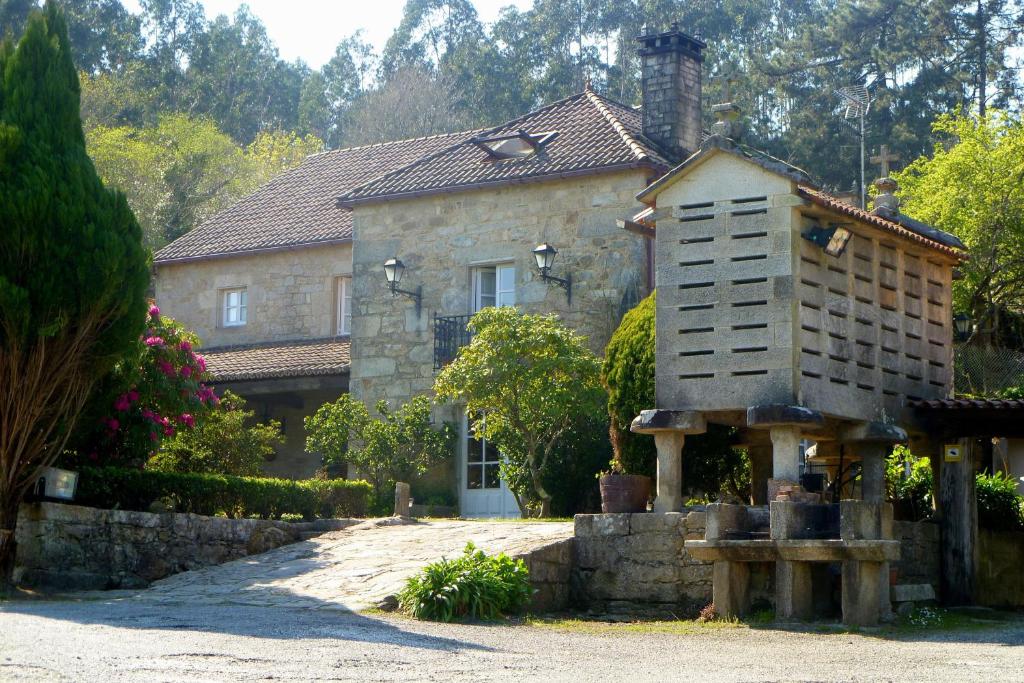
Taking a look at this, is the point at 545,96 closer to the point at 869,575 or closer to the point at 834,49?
the point at 834,49

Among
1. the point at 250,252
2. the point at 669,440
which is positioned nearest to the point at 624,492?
the point at 669,440

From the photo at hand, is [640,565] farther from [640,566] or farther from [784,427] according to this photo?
[784,427]

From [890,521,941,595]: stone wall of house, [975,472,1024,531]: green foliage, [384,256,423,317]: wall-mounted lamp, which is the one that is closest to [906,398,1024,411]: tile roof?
[890,521,941,595]: stone wall of house

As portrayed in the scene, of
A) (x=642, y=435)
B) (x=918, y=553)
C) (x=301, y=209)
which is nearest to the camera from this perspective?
(x=918, y=553)

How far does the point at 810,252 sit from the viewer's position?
13820 millimetres

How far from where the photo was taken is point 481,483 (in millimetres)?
21844

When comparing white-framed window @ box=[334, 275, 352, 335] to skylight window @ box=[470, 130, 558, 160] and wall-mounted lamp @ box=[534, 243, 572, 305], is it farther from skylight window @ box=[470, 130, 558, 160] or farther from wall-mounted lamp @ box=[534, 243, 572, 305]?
wall-mounted lamp @ box=[534, 243, 572, 305]

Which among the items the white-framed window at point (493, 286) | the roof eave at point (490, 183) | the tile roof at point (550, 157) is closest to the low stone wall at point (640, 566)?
the roof eave at point (490, 183)

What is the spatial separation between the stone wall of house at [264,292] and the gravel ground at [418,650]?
43.5 feet

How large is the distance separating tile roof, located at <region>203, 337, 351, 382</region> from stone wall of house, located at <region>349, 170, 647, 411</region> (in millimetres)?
900

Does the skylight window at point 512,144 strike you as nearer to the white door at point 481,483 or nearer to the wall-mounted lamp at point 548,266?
the wall-mounted lamp at point 548,266

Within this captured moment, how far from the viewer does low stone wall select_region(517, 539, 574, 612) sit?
13602 millimetres

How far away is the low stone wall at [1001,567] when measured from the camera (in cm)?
1586

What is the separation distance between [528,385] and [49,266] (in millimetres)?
6865
